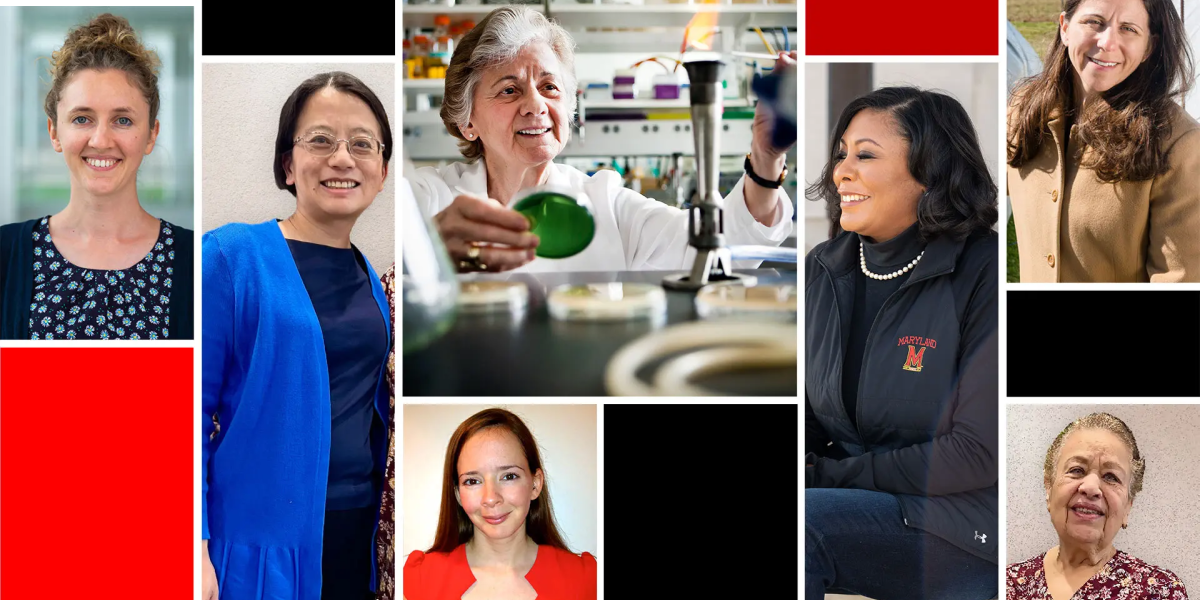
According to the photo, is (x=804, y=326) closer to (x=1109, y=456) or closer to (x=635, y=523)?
(x=635, y=523)

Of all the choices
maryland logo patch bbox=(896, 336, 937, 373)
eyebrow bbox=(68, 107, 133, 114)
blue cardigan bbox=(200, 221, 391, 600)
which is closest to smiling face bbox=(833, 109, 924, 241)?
maryland logo patch bbox=(896, 336, 937, 373)

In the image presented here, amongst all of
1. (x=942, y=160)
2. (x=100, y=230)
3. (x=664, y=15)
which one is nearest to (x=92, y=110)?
(x=100, y=230)

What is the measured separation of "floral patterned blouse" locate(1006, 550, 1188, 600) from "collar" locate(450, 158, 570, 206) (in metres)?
1.49

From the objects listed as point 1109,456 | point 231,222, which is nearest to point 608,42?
point 231,222

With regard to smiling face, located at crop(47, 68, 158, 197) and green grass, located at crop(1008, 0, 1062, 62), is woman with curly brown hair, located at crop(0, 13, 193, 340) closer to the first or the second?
smiling face, located at crop(47, 68, 158, 197)

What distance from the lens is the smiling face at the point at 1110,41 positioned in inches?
89.5

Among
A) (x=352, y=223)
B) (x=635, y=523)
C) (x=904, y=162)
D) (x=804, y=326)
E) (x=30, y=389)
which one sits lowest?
(x=635, y=523)

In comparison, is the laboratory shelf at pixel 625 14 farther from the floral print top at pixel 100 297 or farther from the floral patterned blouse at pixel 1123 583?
the floral patterned blouse at pixel 1123 583

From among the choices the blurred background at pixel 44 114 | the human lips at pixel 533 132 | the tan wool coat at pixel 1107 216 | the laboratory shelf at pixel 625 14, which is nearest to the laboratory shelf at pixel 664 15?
the laboratory shelf at pixel 625 14

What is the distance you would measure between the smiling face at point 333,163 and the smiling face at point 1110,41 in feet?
5.56

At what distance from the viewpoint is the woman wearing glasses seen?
2.23 metres

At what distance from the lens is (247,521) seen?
2.24 meters

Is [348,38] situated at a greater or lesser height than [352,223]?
greater

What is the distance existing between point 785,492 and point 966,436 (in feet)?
1.50
